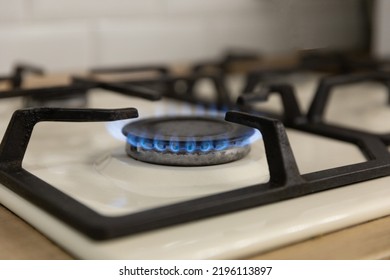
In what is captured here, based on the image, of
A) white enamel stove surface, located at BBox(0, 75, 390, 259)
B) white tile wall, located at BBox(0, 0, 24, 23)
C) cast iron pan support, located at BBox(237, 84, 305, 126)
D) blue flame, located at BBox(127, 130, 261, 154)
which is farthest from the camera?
white tile wall, located at BBox(0, 0, 24, 23)

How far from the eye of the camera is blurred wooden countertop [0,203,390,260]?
41 cm

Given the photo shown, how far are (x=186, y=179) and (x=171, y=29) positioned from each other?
2.57ft

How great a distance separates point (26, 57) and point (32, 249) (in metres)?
0.74

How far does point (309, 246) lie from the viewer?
43cm

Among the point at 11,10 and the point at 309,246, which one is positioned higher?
the point at 11,10

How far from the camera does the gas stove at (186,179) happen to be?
0.41 metres

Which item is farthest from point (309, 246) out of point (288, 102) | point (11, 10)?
point (11, 10)

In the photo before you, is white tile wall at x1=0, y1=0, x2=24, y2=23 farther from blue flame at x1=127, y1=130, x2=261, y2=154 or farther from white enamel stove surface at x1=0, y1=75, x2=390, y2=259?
blue flame at x1=127, y1=130, x2=261, y2=154

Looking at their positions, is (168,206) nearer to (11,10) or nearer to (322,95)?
(322,95)

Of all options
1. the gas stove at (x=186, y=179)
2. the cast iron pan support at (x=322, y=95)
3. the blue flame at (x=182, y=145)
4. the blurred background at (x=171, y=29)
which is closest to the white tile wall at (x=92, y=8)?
the blurred background at (x=171, y=29)

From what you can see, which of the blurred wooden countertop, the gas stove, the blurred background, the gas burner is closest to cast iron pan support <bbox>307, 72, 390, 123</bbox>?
the gas stove

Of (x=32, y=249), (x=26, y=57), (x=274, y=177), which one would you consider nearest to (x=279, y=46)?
(x=26, y=57)

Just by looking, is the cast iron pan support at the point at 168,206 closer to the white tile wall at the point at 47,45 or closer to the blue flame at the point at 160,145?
the blue flame at the point at 160,145
